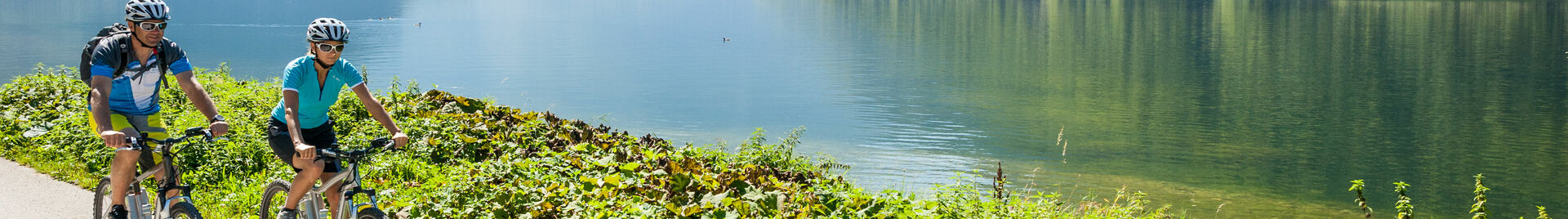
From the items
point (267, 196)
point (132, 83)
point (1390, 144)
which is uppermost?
point (132, 83)

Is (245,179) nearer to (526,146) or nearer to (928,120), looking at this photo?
(526,146)

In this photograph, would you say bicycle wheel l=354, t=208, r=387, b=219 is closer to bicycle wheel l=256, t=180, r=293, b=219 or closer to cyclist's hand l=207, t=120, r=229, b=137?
bicycle wheel l=256, t=180, r=293, b=219

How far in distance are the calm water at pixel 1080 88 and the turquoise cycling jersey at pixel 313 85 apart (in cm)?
938

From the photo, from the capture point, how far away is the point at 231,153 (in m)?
8.70

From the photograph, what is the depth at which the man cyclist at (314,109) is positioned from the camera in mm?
5195

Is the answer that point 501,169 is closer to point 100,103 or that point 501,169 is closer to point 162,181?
point 162,181

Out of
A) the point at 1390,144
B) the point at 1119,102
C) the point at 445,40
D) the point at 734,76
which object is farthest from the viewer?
the point at 445,40

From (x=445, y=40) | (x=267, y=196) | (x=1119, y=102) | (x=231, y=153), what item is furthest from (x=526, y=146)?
(x=445, y=40)

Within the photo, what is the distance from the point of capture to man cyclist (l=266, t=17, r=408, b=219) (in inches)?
205

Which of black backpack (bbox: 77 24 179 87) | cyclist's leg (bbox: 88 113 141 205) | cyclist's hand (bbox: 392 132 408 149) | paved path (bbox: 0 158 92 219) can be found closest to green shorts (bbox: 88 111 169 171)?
cyclist's leg (bbox: 88 113 141 205)

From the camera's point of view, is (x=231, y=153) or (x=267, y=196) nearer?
(x=267, y=196)

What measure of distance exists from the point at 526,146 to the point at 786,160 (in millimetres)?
2152

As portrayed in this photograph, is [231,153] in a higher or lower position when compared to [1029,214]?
higher

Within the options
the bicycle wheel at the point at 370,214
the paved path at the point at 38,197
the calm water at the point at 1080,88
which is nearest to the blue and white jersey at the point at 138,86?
the bicycle wheel at the point at 370,214
